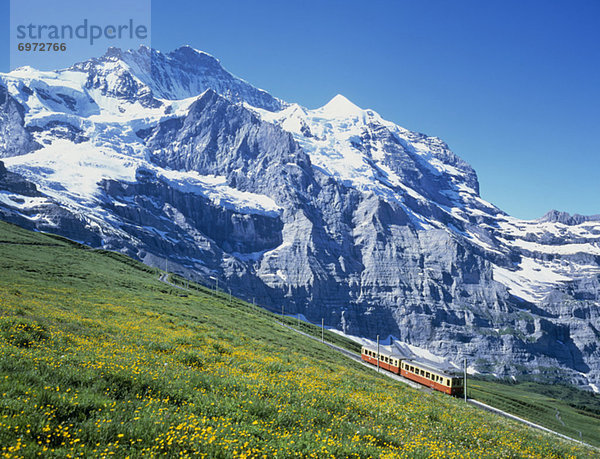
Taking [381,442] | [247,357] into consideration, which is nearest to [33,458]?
[381,442]

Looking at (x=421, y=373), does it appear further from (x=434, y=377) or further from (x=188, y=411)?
(x=188, y=411)

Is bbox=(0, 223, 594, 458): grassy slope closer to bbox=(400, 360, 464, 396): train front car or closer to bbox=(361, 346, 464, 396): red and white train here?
bbox=(400, 360, 464, 396): train front car

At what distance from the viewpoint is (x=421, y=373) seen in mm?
58125

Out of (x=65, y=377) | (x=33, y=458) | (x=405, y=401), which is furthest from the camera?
(x=405, y=401)

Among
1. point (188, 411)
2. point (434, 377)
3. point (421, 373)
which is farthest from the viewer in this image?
point (421, 373)

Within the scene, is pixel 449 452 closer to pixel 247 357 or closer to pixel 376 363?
pixel 247 357

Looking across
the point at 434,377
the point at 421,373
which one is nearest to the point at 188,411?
the point at 434,377

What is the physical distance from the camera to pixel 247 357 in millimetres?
21312

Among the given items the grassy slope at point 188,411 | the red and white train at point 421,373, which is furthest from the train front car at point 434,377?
the grassy slope at point 188,411

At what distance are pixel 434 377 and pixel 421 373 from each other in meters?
2.34

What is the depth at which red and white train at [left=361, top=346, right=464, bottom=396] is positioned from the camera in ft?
178

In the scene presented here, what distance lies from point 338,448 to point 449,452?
423 centimetres

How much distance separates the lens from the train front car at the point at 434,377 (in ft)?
176

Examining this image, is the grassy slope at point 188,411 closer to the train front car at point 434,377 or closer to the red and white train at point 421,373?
the train front car at point 434,377
